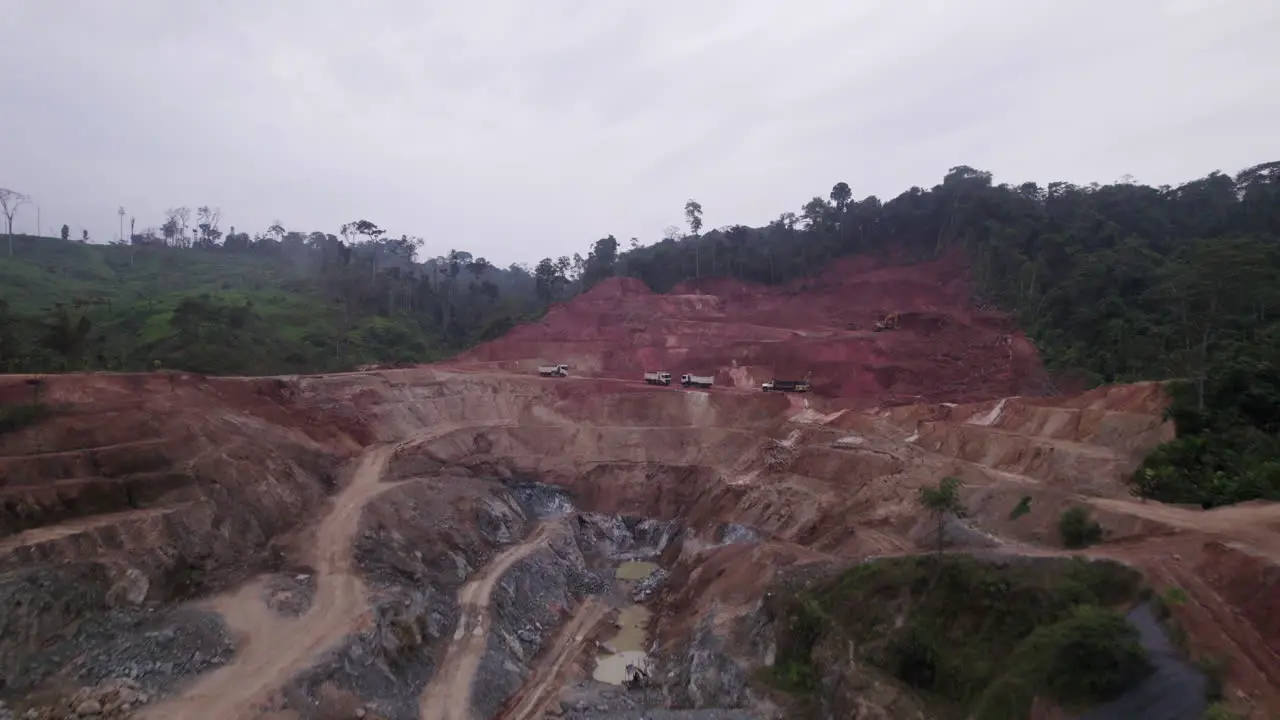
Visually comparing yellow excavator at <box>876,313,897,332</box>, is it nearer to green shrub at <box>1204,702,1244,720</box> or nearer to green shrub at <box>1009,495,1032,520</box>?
green shrub at <box>1009,495,1032,520</box>

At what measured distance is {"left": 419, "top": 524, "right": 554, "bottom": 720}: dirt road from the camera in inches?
1022

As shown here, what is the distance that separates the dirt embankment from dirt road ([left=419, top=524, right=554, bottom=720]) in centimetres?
2880

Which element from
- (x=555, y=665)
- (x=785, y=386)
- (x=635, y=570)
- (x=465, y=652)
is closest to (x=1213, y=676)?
(x=555, y=665)

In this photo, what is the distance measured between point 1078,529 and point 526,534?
2872 cm

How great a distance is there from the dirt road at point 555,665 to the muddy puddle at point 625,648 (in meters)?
1.11

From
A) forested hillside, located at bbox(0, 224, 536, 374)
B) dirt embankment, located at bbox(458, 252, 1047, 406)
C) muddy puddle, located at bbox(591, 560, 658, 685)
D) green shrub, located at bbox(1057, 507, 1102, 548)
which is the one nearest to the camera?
green shrub, located at bbox(1057, 507, 1102, 548)

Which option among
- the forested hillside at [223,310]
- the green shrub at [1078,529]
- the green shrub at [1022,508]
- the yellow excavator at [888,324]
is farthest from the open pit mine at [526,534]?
the forested hillside at [223,310]

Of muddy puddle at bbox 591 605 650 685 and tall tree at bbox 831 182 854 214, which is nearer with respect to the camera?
muddy puddle at bbox 591 605 650 685

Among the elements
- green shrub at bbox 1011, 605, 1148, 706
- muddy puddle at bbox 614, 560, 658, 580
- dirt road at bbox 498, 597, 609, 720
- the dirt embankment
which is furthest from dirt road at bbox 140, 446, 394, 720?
the dirt embankment

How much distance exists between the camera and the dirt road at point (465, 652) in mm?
25953

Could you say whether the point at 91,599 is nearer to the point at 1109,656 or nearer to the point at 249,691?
the point at 249,691

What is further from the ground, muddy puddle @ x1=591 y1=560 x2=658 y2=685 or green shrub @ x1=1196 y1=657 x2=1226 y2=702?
green shrub @ x1=1196 y1=657 x2=1226 y2=702

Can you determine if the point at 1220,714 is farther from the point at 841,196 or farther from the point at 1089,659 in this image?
the point at 841,196

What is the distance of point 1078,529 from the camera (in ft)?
78.8
